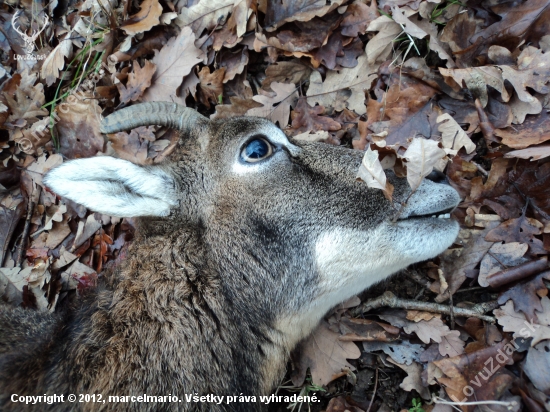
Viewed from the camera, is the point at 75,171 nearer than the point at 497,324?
Yes

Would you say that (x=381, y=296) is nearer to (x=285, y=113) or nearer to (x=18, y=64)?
(x=285, y=113)

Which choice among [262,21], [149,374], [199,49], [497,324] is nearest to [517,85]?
[497,324]

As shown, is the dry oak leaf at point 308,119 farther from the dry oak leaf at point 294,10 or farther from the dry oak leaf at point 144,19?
the dry oak leaf at point 144,19

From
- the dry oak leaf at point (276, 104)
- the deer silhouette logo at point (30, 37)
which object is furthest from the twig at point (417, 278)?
the deer silhouette logo at point (30, 37)

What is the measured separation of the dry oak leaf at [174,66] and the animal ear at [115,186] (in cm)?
231

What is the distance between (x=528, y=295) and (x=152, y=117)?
3426mm

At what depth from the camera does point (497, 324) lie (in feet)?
12.6

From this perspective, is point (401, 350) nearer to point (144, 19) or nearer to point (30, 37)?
point (144, 19)

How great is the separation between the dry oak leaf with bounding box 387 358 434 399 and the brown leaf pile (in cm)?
1

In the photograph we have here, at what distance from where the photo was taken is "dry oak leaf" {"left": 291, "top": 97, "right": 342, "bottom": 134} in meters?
5.11

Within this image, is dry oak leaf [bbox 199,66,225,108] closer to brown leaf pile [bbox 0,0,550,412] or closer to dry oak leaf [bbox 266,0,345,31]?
brown leaf pile [bbox 0,0,550,412]

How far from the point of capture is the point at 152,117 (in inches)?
157

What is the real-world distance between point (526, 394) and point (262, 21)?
183 inches
